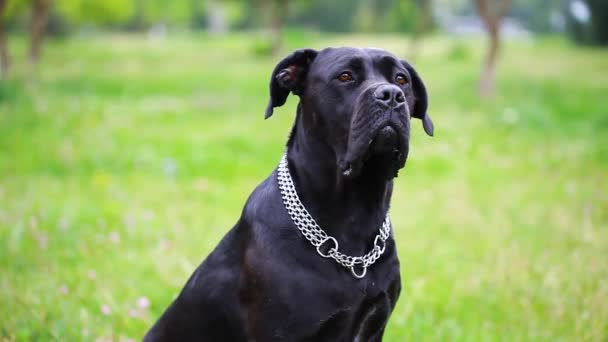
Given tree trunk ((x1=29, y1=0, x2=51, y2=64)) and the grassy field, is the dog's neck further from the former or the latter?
tree trunk ((x1=29, y1=0, x2=51, y2=64))

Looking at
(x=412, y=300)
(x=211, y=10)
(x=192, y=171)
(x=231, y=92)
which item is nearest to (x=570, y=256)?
(x=412, y=300)

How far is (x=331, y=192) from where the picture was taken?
2795mm

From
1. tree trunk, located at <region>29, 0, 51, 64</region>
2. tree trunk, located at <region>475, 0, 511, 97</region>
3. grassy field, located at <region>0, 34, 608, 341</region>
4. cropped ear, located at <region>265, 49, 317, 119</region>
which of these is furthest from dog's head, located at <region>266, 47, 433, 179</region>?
tree trunk, located at <region>29, 0, 51, 64</region>

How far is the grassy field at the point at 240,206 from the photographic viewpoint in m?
4.39

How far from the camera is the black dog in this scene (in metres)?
2.65

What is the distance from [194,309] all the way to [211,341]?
173mm

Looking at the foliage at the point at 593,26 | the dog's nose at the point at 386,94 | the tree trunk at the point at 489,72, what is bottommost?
the foliage at the point at 593,26

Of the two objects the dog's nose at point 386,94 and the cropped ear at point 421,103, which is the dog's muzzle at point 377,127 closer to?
the dog's nose at point 386,94

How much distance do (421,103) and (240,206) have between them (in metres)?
3.77

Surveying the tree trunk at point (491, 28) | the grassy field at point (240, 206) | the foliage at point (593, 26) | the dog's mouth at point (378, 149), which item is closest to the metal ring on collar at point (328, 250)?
the dog's mouth at point (378, 149)

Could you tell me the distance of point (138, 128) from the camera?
379 inches

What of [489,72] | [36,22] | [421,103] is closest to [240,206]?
[421,103]

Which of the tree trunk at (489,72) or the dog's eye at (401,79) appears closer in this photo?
the dog's eye at (401,79)

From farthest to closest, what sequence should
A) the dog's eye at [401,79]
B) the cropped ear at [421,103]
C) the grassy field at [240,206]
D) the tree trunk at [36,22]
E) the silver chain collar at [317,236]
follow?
the tree trunk at [36,22]
the grassy field at [240,206]
the cropped ear at [421,103]
the dog's eye at [401,79]
the silver chain collar at [317,236]
